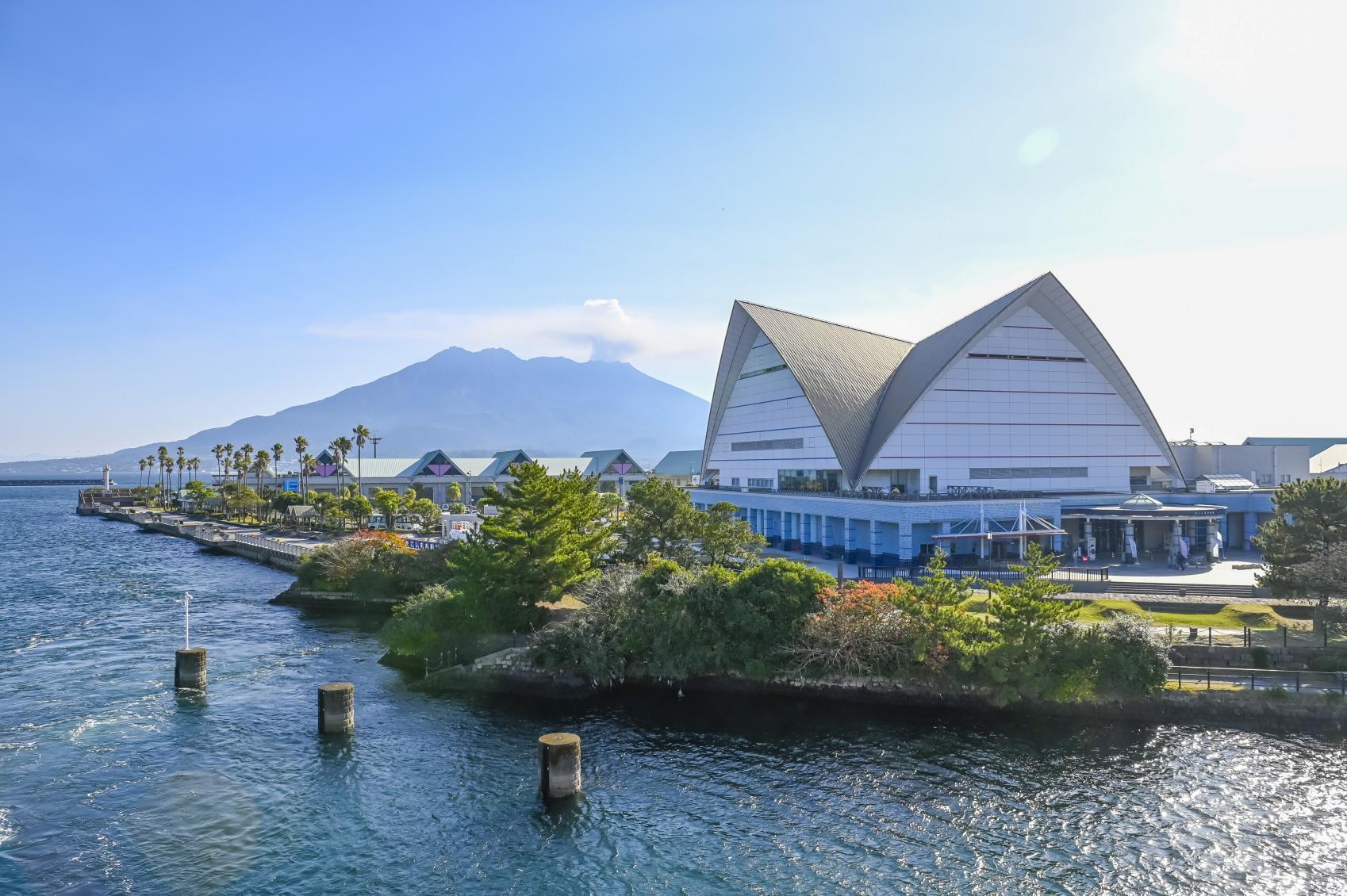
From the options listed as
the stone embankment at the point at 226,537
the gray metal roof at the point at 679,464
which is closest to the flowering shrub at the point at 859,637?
the stone embankment at the point at 226,537

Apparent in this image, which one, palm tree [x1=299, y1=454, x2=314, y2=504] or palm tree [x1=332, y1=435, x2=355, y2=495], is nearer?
palm tree [x1=332, y1=435, x2=355, y2=495]

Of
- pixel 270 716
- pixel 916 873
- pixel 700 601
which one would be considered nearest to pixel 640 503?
pixel 700 601

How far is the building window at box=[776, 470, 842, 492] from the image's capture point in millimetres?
75125

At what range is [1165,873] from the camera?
2253cm

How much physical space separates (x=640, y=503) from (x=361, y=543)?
2781cm

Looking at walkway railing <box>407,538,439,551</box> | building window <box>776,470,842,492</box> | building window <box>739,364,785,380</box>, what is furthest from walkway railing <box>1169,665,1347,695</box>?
walkway railing <box>407,538,439,551</box>

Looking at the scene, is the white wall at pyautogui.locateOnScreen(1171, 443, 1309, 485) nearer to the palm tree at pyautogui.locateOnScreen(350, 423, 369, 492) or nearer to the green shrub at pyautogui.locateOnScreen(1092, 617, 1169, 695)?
the green shrub at pyautogui.locateOnScreen(1092, 617, 1169, 695)

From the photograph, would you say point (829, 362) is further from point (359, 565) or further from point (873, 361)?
point (359, 565)

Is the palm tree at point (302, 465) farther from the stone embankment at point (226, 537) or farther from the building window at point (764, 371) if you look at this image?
the building window at point (764, 371)

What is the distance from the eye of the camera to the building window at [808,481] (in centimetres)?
7512

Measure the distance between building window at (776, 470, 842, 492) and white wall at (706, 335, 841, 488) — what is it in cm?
49

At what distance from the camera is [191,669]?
39250mm

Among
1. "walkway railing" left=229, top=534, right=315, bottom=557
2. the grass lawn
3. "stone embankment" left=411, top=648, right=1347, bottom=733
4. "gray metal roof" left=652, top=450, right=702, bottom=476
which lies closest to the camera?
"stone embankment" left=411, top=648, right=1347, bottom=733

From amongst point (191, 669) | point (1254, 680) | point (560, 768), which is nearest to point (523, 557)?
point (191, 669)
